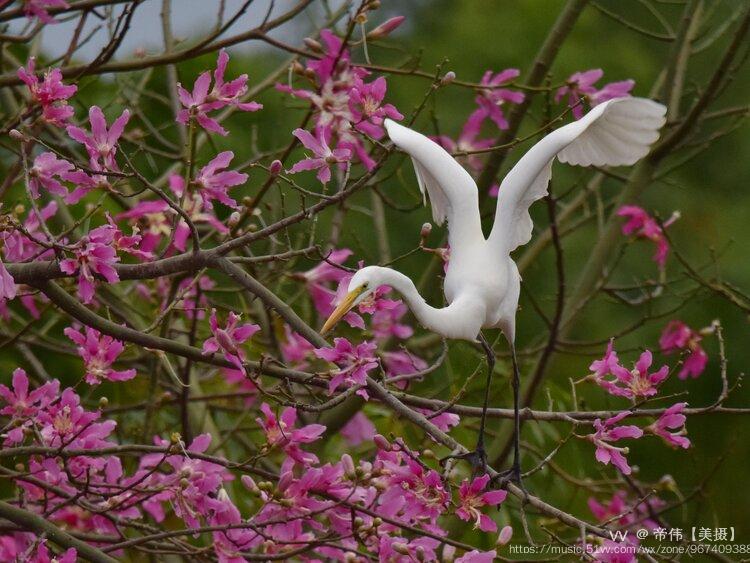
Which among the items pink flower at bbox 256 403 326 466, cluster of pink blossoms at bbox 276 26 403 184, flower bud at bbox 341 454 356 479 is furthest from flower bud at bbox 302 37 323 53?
flower bud at bbox 341 454 356 479

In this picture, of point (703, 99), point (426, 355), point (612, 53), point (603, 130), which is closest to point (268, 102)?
point (612, 53)

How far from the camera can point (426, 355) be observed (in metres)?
3.68

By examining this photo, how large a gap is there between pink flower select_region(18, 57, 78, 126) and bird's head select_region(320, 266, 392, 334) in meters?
0.61

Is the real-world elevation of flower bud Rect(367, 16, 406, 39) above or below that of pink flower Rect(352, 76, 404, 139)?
above

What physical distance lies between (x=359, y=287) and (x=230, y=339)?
0.81ft

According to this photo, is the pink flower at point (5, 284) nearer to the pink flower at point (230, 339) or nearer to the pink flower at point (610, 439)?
the pink flower at point (230, 339)

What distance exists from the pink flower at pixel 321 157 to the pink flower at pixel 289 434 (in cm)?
44

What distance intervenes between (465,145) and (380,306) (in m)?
1.18

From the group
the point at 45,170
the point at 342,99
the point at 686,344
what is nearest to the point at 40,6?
the point at 45,170

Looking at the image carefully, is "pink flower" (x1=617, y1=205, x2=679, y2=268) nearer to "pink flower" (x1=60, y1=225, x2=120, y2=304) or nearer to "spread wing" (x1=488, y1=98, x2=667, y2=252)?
"spread wing" (x1=488, y1=98, x2=667, y2=252)

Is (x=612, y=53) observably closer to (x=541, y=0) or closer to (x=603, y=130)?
(x=541, y=0)

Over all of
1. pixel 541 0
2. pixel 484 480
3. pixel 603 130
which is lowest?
pixel 484 480

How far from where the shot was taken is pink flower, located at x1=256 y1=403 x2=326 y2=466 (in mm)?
2078

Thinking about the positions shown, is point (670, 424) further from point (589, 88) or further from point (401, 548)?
point (589, 88)
